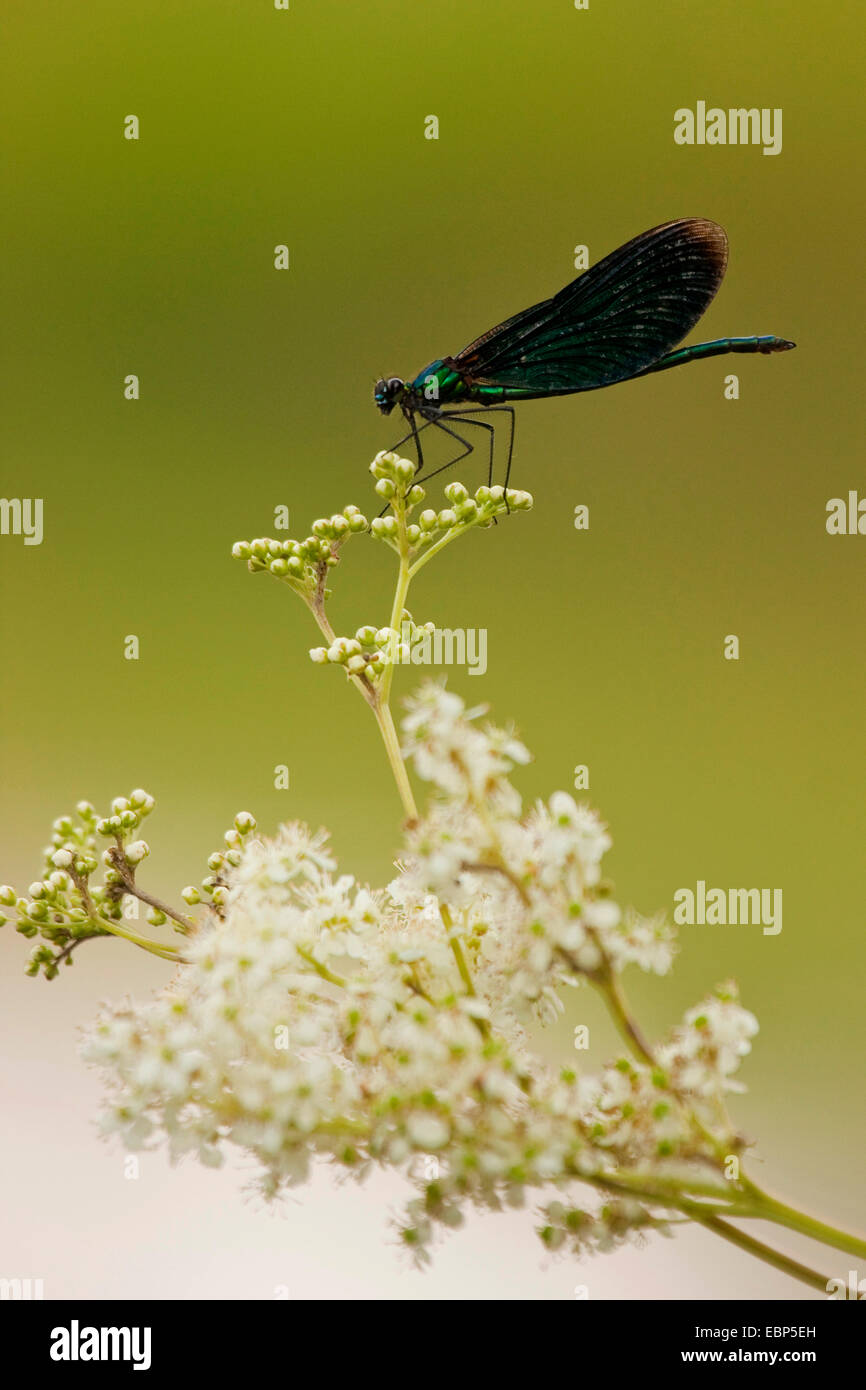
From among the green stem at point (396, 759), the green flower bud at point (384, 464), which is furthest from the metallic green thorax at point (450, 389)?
the green stem at point (396, 759)

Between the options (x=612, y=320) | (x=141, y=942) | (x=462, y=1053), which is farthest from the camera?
(x=612, y=320)

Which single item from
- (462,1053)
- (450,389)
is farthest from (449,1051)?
(450,389)

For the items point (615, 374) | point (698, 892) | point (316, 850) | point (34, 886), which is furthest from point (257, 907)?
point (698, 892)

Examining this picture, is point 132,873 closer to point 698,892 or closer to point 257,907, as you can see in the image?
point 257,907

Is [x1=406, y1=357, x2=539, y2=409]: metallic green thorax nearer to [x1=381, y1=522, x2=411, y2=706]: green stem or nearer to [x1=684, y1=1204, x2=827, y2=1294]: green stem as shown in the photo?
[x1=381, y1=522, x2=411, y2=706]: green stem

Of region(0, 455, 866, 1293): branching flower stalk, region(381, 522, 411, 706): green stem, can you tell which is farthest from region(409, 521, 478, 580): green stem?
region(0, 455, 866, 1293): branching flower stalk

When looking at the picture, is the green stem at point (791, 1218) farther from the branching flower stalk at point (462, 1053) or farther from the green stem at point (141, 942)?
the green stem at point (141, 942)

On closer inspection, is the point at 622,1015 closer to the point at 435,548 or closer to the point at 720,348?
the point at 435,548
